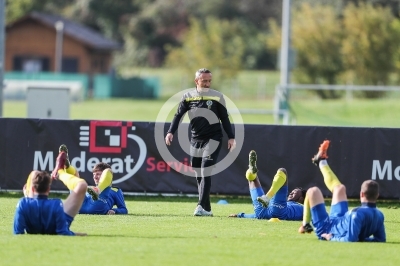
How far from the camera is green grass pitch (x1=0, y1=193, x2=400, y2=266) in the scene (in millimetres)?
9148

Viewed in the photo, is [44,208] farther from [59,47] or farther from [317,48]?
[59,47]

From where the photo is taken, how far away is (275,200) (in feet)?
43.1

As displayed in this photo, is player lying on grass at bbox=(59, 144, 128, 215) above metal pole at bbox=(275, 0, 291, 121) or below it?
below

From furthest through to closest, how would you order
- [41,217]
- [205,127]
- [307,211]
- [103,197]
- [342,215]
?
[205,127]
[103,197]
[307,211]
[342,215]
[41,217]

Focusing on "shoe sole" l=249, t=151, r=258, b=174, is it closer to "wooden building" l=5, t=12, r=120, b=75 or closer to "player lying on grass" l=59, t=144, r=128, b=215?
"player lying on grass" l=59, t=144, r=128, b=215

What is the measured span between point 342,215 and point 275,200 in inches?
105

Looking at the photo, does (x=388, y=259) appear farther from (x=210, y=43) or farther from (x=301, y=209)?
(x=210, y=43)

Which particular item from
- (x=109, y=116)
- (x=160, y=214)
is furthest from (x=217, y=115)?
(x=109, y=116)

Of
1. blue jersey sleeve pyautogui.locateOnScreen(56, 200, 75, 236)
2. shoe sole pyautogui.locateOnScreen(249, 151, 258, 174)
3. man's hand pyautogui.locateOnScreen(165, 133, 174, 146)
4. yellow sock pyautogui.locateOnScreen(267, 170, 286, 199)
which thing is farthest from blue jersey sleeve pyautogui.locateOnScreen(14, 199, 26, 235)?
yellow sock pyautogui.locateOnScreen(267, 170, 286, 199)

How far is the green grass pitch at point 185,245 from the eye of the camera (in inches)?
360

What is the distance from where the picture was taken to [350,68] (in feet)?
192

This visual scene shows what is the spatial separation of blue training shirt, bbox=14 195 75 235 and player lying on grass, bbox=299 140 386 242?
9.50 ft

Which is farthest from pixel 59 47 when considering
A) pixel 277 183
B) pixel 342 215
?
pixel 342 215

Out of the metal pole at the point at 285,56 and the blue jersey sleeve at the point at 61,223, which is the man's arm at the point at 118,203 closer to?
the blue jersey sleeve at the point at 61,223
